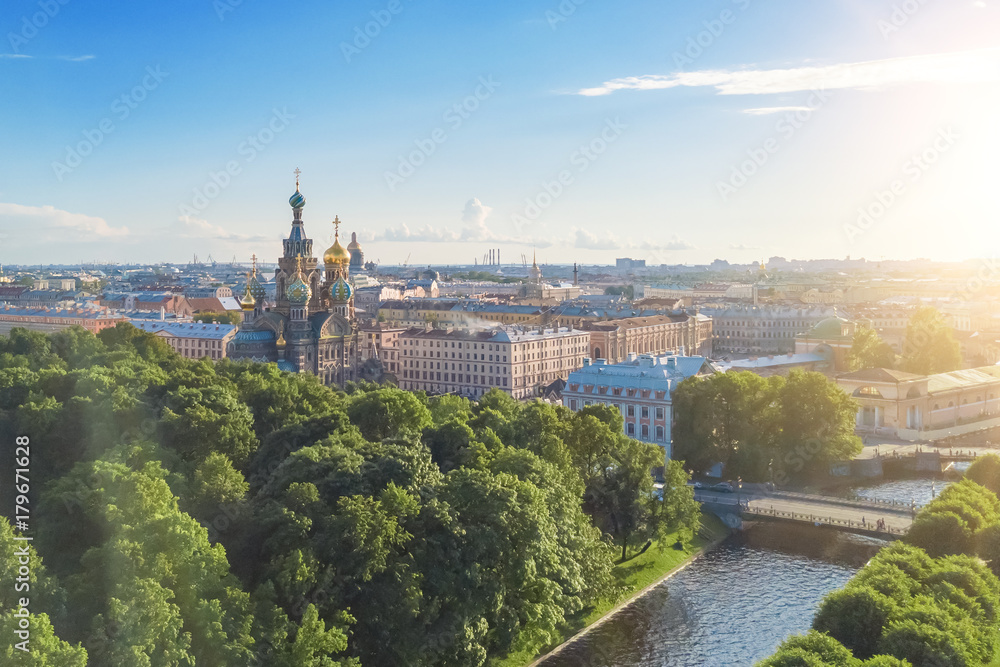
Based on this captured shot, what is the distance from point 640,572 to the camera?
43188 mm

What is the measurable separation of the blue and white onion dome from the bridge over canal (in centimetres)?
4197

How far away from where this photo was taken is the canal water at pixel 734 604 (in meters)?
35.5

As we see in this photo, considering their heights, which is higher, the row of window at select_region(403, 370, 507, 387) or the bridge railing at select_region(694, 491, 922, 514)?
the row of window at select_region(403, 370, 507, 387)

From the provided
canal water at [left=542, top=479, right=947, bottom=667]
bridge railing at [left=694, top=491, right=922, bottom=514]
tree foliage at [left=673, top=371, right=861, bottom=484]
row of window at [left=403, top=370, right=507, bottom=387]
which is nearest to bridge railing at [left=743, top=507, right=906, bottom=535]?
canal water at [left=542, top=479, right=947, bottom=667]

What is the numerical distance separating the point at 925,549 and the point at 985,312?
4494 inches

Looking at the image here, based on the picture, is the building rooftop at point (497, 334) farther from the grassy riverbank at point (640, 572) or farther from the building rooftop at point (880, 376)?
the grassy riverbank at point (640, 572)

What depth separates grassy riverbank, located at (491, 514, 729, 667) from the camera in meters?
35.6

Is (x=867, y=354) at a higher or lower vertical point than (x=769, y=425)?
higher

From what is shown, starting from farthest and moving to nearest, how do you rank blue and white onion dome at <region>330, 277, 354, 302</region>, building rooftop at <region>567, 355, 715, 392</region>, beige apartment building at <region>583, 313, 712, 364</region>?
beige apartment building at <region>583, 313, 712, 364</region>, blue and white onion dome at <region>330, 277, 354, 302</region>, building rooftop at <region>567, 355, 715, 392</region>

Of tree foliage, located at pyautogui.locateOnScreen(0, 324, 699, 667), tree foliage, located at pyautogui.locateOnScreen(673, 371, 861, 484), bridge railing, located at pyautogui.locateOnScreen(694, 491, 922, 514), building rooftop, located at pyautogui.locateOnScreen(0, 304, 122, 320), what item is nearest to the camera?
tree foliage, located at pyautogui.locateOnScreen(0, 324, 699, 667)

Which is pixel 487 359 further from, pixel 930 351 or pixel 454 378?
pixel 930 351

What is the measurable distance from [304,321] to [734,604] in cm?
5027

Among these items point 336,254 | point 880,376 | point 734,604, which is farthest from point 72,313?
point 734,604

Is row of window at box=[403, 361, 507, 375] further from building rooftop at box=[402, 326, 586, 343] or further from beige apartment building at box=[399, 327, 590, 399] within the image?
building rooftop at box=[402, 326, 586, 343]
